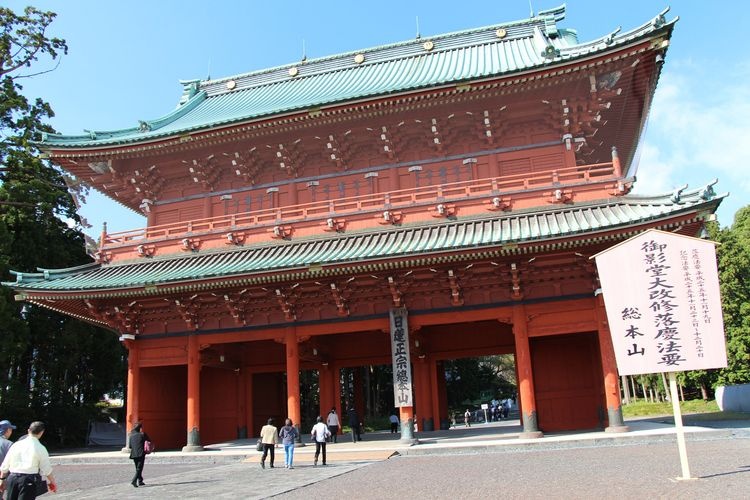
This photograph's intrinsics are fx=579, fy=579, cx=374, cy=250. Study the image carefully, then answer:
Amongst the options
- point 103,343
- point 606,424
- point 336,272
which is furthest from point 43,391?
point 606,424

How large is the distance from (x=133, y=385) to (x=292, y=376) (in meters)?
6.05

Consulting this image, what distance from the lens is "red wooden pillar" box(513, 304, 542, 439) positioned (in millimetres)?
16906

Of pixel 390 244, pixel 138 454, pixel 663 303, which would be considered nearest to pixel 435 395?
pixel 390 244

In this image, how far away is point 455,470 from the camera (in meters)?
12.7

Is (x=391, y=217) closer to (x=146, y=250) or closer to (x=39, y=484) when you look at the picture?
(x=146, y=250)

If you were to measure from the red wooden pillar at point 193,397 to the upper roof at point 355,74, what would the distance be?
7.62m

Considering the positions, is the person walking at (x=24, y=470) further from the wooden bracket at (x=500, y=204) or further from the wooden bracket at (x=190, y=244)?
the wooden bracket at (x=500, y=204)

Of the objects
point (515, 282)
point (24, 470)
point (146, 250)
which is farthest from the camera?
point (146, 250)

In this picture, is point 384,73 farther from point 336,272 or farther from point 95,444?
point 95,444

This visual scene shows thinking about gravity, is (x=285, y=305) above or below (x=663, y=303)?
above

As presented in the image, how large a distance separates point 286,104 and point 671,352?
18.7m

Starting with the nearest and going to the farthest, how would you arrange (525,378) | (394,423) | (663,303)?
(663,303) → (525,378) → (394,423)

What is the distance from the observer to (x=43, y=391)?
31031 mm

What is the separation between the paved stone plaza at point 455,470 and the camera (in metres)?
9.53
